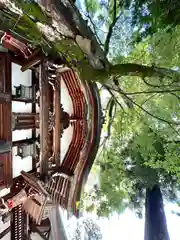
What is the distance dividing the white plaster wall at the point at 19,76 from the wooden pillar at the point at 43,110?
46cm

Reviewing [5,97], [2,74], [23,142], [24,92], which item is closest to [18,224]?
[23,142]

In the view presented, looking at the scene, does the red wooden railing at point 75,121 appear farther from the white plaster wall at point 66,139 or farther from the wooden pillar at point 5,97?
the wooden pillar at point 5,97

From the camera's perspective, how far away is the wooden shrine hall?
17.3ft

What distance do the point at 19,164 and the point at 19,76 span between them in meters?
1.75

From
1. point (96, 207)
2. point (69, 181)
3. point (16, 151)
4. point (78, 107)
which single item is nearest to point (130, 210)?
point (96, 207)

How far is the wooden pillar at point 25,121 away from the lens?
5.48 metres

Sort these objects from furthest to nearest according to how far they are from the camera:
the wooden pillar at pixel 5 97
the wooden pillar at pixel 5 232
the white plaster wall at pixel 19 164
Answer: the wooden pillar at pixel 5 232, the white plaster wall at pixel 19 164, the wooden pillar at pixel 5 97

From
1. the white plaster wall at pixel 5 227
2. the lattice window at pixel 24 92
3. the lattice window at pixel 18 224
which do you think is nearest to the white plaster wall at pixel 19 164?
the lattice window at pixel 18 224

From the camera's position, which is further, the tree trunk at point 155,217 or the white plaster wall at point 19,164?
the tree trunk at point 155,217

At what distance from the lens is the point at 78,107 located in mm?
6965

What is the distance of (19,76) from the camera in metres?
5.91

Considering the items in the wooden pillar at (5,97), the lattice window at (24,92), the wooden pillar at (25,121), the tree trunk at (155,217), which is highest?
the lattice window at (24,92)

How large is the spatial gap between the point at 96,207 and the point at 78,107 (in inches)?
88.6

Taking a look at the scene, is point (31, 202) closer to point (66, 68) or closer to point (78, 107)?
point (78, 107)
